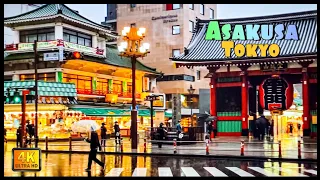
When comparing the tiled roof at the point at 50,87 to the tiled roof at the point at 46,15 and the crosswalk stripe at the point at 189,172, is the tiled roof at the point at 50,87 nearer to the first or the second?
the tiled roof at the point at 46,15

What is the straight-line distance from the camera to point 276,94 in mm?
39281

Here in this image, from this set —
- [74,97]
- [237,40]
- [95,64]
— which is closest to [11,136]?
[74,97]

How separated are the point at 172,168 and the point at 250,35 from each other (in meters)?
20.5

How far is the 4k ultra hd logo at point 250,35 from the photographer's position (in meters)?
38.3

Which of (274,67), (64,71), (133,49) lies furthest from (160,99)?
(133,49)

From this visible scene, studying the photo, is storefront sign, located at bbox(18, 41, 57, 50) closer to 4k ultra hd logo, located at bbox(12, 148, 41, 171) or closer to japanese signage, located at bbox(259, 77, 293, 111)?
japanese signage, located at bbox(259, 77, 293, 111)

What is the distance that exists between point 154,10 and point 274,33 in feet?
94.2

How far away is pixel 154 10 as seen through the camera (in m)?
66.2

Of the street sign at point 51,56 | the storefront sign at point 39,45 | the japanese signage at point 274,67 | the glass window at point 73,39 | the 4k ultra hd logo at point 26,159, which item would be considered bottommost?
the 4k ultra hd logo at point 26,159

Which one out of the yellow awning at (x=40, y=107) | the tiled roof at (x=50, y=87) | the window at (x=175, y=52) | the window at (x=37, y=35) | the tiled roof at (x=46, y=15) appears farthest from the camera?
the window at (x=175, y=52)

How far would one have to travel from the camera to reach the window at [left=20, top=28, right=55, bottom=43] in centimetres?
4963

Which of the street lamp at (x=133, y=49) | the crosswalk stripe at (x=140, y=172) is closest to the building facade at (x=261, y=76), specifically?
the street lamp at (x=133, y=49)

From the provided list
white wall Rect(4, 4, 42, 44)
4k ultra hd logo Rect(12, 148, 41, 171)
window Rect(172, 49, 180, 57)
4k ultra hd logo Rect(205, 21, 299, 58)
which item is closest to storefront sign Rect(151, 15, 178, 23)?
window Rect(172, 49, 180, 57)

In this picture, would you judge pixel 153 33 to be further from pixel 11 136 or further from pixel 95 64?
pixel 11 136
